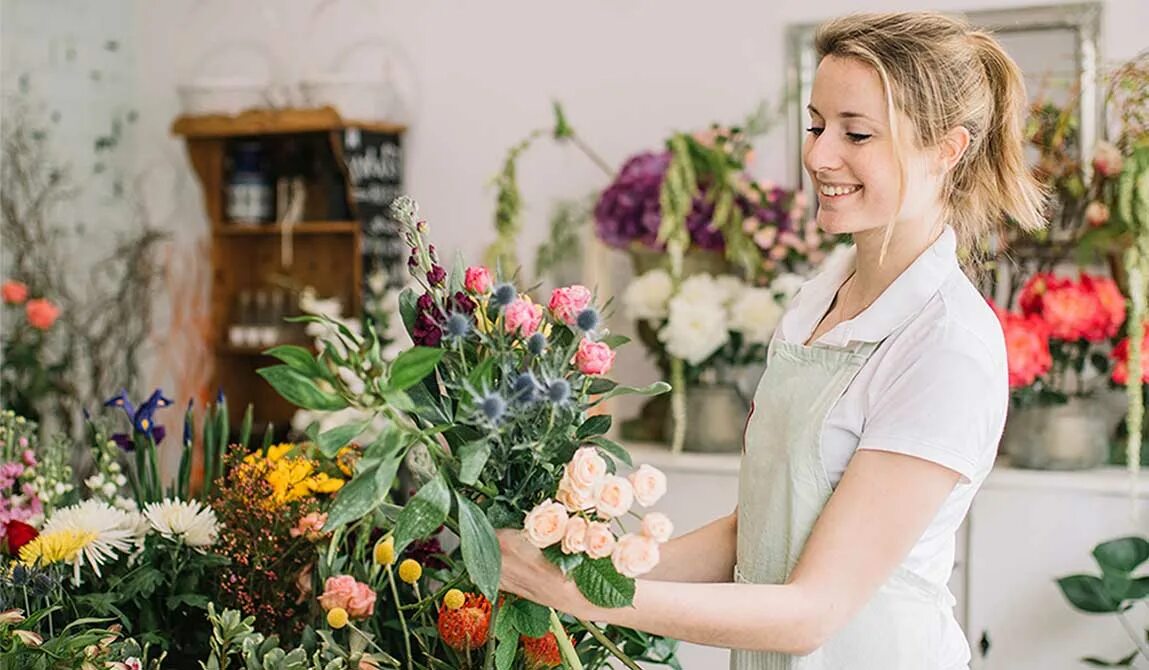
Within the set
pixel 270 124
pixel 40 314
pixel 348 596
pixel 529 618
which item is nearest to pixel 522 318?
pixel 529 618

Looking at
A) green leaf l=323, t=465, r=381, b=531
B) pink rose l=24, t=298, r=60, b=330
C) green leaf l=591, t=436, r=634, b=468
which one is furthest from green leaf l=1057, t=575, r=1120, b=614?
pink rose l=24, t=298, r=60, b=330

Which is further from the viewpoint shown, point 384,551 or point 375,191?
point 375,191

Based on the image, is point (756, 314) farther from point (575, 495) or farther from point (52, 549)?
point (575, 495)

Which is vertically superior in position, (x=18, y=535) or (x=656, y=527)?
(x=656, y=527)

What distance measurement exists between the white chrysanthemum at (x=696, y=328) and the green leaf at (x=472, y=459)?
207cm

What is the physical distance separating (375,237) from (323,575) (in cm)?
249

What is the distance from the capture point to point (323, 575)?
1622mm

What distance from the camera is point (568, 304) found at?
124 centimetres

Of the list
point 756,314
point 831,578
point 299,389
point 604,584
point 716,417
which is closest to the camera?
point 299,389

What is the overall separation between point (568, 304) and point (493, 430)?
0.17m

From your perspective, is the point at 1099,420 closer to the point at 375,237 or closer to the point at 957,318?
the point at 957,318

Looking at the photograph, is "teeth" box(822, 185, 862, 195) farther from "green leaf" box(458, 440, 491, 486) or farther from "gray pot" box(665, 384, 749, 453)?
"gray pot" box(665, 384, 749, 453)

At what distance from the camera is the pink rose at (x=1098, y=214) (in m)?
2.94

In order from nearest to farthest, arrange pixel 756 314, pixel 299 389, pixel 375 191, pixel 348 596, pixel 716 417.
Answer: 1. pixel 299 389
2. pixel 348 596
3. pixel 756 314
4. pixel 716 417
5. pixel 375 191
